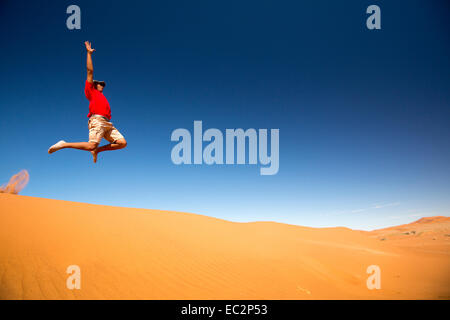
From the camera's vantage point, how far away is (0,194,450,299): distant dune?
14.6 feet

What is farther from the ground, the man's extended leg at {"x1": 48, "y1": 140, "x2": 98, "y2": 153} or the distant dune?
the man's extended leg at {"x1": 48, "y1": 140, "x2": 98, "y2": 153}

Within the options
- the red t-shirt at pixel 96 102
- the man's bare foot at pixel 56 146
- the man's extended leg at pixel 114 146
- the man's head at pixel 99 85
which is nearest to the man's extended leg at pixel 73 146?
the man's bare foot at pixel 56 146

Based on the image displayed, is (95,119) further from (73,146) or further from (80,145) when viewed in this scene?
(73,146)

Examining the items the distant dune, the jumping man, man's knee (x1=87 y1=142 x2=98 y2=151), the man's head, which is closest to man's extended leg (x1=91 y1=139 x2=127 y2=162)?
the jumping man

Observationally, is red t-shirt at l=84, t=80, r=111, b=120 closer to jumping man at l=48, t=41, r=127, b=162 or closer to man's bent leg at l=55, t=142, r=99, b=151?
jumping man at l=48, t=41, r=127, b=162

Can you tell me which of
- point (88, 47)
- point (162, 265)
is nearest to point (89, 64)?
point (88, 47)

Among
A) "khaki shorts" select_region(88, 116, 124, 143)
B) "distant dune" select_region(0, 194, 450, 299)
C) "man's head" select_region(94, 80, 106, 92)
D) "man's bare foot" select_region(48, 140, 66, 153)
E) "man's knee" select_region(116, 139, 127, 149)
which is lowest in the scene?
"distant dune" select_region(0, 194, 450, 299)

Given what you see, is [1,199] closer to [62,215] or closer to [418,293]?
[62,215]

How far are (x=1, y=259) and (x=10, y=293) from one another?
1.53 m

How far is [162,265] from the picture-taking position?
223 inches

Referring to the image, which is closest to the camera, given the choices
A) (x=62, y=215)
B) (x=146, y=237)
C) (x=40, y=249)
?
(x=40, y=249)
